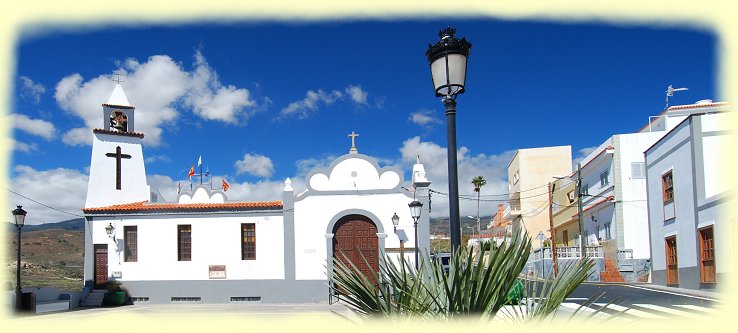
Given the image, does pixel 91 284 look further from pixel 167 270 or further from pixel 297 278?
pixel 297 278

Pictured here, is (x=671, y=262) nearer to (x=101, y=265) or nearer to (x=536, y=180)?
(x=101, y=265)

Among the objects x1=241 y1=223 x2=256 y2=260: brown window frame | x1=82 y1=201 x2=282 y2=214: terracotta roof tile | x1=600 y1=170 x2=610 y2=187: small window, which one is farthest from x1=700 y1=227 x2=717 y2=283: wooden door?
x1=241 y1=223 x2=256 y2=260: brown window frame

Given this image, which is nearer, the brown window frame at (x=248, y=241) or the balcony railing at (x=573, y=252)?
the brown window frame at (x=248, y=241)

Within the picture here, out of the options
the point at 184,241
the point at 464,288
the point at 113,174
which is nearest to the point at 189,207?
the point at 184,241

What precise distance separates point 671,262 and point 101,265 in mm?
21379

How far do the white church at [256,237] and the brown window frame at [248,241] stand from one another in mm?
34

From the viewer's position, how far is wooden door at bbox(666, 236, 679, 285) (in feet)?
81.6

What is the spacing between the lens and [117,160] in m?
23.5

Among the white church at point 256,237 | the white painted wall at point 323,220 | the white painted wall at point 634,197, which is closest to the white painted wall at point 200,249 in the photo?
the white church at point 256,237

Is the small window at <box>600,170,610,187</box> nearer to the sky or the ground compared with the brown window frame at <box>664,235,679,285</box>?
nearer to the sky

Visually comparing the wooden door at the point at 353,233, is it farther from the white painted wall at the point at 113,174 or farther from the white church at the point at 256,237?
the white painted wall at the point at 113,174

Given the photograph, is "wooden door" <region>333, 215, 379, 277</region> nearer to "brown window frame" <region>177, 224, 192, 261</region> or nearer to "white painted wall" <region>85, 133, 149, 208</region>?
"brown window frame" <region>177, 224, 192, 261</region>

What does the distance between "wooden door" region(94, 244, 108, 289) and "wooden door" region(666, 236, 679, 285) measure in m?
21.0

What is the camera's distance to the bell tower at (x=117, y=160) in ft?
75.7
